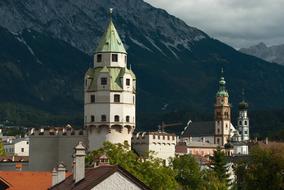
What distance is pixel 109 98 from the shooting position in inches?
4941

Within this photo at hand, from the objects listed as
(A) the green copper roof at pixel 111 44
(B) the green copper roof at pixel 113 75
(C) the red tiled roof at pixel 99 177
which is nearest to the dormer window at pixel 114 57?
(A) the green copper roof at pixel 111 44

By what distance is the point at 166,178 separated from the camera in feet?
334

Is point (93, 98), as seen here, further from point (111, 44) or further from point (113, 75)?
point (111, 44)

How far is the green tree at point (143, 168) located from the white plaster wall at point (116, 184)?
4281cm

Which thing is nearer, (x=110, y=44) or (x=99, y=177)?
(x=99, y=177)

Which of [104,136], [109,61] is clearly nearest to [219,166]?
[104,136]

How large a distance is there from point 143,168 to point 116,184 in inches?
1950

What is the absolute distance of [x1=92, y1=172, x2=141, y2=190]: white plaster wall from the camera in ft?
174

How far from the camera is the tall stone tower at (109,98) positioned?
124 meters

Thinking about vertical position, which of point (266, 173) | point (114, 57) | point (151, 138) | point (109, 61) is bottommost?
point (266, 173)

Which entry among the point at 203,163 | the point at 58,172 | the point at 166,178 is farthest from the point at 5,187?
the point at 203,163

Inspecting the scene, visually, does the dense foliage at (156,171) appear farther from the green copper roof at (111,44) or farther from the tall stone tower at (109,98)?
the green copper roof at (111,44)

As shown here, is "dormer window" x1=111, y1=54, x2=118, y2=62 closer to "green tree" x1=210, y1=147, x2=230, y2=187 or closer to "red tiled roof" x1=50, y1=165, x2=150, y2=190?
"green tree" x1=210, y1=147, x2=230, y2=187

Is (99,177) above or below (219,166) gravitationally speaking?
above
